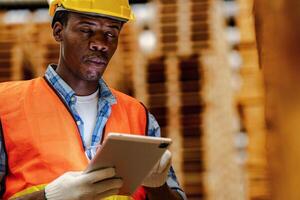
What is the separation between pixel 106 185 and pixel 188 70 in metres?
2.15

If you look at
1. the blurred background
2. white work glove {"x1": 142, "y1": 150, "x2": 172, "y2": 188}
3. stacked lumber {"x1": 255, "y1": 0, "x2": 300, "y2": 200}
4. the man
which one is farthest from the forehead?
the blurred background

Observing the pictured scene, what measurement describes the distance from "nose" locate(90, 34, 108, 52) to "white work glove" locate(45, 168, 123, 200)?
0.49 m

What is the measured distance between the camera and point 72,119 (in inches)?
73.4

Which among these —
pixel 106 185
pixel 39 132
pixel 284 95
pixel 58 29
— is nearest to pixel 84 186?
pixel 106 185

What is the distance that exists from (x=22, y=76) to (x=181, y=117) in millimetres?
1037

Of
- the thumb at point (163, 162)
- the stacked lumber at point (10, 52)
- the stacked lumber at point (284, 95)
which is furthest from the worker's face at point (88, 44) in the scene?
the stacked lumber at point (10, 52)

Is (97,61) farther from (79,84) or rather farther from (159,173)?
(159,173)

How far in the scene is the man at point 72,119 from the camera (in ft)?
5.62

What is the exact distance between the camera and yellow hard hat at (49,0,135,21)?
193cm

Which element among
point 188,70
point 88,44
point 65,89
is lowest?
point 188,70

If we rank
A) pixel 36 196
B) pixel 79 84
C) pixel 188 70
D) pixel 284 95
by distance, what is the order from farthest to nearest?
pixel 188 70 < pixel 79 84 < pixel 36 196 < pixel 284 95

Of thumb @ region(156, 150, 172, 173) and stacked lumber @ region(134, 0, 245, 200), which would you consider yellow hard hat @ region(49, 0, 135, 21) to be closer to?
thumb @ region(156, 150, 172, 173)

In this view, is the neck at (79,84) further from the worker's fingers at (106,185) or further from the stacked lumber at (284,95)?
the stacked lumber at (284,95)

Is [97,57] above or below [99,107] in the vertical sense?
above
